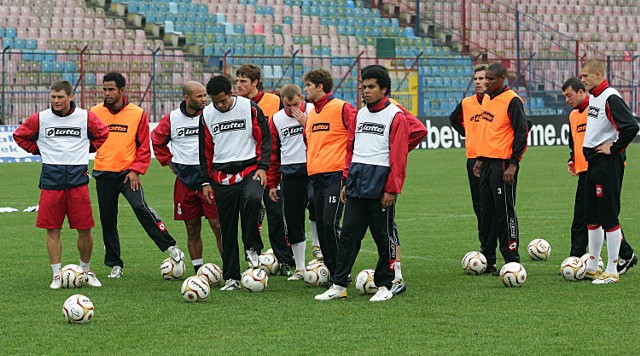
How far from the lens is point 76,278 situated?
35.2 feet

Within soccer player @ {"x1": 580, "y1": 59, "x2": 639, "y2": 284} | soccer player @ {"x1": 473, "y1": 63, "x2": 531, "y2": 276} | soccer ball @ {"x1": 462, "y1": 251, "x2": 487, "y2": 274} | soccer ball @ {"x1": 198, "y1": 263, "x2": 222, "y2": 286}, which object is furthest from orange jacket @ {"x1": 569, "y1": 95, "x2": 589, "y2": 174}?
soccer ball @ {"x1": 198, "y1": 263, "x2": 222, "y2": 286}

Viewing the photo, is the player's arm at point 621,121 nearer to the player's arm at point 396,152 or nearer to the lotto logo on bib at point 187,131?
the player's arm at point 396,152

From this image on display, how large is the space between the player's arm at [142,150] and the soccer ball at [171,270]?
1.01 meters

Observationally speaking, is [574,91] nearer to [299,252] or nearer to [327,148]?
[327,148]

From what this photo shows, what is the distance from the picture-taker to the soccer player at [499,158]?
37.5ft

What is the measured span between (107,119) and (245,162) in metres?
1.95

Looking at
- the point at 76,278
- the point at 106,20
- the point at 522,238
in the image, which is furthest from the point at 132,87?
the point at 76,278

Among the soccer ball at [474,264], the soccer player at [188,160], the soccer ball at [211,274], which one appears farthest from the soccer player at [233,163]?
the soccer ball at [474,264]

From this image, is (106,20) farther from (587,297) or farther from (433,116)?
(587,297)

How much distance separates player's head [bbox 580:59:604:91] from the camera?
10.6 meters

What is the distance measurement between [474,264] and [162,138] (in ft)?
11.4

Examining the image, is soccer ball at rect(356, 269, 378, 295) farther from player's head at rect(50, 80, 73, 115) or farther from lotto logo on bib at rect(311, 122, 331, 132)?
player's head at rect(50, 80, 73, 115)

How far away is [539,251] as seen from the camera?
1252 cm

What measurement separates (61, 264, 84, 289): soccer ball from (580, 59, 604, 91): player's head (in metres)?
5.25
